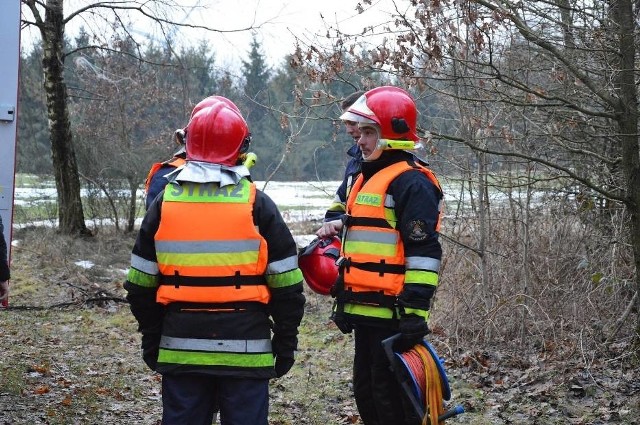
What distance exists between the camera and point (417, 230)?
455cm

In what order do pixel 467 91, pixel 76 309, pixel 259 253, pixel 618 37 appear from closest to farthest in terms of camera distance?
1. pixel 259 253
2. pixel 618 37
3. pixel 467 91
4. pixel 76 309

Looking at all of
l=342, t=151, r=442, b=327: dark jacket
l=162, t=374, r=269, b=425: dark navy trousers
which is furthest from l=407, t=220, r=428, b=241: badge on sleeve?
l=162, t=374, r=269, b=425: dark navy trousers

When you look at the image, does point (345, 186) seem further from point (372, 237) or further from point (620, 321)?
point (620, 321)

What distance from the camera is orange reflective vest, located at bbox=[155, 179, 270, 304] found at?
386 cm

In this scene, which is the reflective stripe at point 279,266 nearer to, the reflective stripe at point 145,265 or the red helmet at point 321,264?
the reflective stripe at point 145,265

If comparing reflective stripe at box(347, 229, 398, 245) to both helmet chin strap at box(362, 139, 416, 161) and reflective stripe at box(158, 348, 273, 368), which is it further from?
reflective stripe at box(158, 348, 273, 368)

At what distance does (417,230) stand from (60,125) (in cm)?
1244

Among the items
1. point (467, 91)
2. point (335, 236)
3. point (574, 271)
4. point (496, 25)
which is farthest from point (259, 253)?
point (574, 271)

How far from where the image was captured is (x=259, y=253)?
3908mm

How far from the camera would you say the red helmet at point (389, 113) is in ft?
15.9

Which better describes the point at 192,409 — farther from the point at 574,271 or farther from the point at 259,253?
the point at 574,271

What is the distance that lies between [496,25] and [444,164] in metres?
2.62

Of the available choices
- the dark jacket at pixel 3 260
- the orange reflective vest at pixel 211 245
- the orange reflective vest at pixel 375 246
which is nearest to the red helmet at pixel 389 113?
the orange reflective vest at pixel 375 246

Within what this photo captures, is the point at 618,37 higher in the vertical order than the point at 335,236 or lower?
higher
